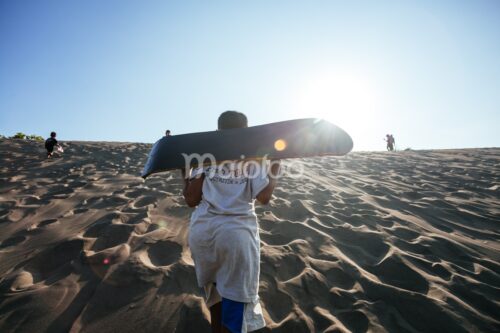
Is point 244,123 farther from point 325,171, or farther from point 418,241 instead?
point 325,171

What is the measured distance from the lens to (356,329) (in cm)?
208

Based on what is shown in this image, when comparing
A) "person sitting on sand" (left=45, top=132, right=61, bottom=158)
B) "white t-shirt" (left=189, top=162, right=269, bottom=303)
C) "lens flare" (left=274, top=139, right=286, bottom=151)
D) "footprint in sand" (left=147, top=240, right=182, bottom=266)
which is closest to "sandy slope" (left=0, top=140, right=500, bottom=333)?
"footprint in sand" (left=147, top=240, right=182, bottom=266)

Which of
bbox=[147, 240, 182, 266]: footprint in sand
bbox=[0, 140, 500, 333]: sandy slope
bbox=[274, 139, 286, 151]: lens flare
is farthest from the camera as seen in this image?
bbox=[147, 240, 182, 266]: footprint in sand

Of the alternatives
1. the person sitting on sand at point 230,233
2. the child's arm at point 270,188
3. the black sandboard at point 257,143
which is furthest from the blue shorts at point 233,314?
the black sandboard at point 257,143

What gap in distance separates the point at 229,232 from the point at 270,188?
1.09 ft

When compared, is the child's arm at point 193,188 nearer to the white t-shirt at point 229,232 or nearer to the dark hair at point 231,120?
the white t-shirt at point 229,232

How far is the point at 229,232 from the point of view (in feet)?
4.38

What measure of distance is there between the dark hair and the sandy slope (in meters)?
1.61

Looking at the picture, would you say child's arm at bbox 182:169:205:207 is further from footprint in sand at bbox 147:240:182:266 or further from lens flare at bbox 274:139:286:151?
footprint in sand at bbox 147:240:182:266

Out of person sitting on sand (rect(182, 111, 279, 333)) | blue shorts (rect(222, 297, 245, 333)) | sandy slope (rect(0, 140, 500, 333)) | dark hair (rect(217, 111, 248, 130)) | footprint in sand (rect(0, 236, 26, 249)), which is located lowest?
sandy slope (rect(0, 140, 500, 333))

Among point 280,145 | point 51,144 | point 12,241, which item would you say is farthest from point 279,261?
point 51,144

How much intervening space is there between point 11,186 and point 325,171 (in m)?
8.93

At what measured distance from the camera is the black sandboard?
1.42 metres

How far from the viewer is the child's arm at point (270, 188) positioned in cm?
142
